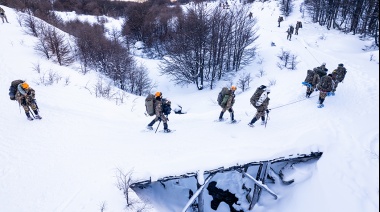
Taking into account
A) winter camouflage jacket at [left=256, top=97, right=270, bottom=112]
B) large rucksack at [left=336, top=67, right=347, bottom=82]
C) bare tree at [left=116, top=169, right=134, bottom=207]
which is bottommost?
bare tree at [left=116, top=169, right=134, bottom=207]

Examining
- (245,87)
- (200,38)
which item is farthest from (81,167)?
(200,38)

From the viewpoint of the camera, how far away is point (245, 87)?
20109 millimetres

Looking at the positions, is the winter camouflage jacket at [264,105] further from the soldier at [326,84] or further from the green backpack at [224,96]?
the soldier at [326,84]

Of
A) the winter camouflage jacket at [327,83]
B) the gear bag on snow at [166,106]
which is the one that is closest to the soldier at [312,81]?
the winter camouflage jacket at [327,83]

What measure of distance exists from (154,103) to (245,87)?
1213cm

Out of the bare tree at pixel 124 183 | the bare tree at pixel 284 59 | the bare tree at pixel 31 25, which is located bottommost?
the bare tree at pixel 124 183

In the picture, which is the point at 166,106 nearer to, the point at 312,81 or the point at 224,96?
the point at 224,96

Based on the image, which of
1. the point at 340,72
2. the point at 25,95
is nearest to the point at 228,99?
the point at 340,72

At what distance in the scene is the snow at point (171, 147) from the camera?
7418 mm

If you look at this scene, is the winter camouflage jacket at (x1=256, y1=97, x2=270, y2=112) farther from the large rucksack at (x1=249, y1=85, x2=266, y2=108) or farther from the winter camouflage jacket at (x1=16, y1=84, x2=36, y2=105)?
the winter camouflage jacket at (x1=16, y1=84, x2=36, y2=105)

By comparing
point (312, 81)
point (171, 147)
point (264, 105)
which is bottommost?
point (171, 147)

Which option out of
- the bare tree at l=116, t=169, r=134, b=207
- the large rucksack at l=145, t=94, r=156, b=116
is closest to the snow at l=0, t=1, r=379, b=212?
the bare tree at l=116, t=169, r=134, b=207

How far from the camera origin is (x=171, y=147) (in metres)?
9.37

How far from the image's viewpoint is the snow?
7418 millimetres
